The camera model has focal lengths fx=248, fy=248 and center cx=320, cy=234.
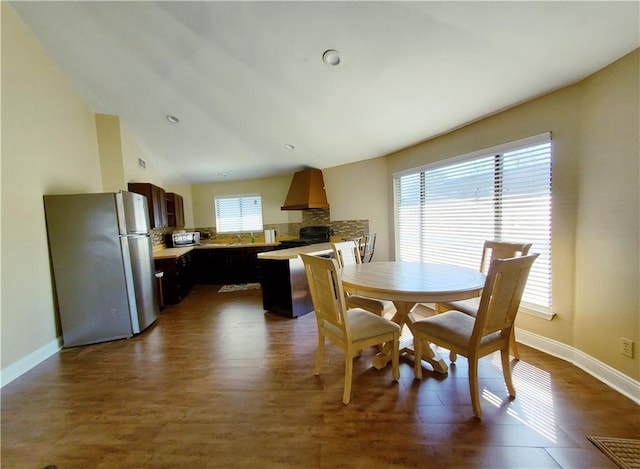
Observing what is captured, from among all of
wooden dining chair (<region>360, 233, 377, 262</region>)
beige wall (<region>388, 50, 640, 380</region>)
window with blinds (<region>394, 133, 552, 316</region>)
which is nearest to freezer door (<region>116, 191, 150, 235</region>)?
wooden dining chair (<region>360, 233, 377, 262</region>)

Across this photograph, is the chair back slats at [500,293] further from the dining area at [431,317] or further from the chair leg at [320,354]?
the chair leg at [320,354]

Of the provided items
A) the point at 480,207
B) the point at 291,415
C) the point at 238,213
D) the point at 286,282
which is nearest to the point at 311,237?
the point at 286,282

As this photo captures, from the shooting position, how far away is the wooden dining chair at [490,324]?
1.42m

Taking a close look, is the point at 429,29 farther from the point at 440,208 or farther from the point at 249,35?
the point at 440,208

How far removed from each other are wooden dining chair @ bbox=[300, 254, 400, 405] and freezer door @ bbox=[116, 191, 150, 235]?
2.24 m

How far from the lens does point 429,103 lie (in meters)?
2.49

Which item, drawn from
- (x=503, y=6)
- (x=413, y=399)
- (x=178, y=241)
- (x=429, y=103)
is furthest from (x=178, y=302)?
(x=503, y=6)

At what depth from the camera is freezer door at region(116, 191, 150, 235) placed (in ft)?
8.79

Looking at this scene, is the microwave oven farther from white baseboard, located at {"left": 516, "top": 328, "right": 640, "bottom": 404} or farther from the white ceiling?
white baseboard, located at {"left": 516, "top": 328, "right": 640, "bottom": 404}

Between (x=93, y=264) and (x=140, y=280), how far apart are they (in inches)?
18.1

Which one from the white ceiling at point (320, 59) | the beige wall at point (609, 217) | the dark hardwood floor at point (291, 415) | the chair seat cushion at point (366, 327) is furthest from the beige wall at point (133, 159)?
the beige wall at point (609, 217)

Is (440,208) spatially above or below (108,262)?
above

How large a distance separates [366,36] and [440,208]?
7.04 feet

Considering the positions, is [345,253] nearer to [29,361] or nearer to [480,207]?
[480,207]
